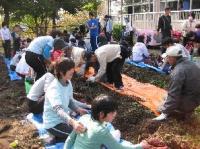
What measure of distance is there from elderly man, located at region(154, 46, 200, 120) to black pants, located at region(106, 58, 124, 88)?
115 inches

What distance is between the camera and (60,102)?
15.8ft

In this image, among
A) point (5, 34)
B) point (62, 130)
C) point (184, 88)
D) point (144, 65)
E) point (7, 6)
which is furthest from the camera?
point (7, 6)

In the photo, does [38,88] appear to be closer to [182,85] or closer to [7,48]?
[182,85]

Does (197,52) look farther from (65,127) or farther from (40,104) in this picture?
(65,127)

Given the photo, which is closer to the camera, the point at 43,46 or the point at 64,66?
the point at 64,66

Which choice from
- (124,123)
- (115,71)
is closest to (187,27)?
(115,71)

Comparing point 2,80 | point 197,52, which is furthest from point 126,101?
point 197,52

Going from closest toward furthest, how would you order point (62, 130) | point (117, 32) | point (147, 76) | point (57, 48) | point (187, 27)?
point (62, 130) → point (57, 48) → point (147, 76) → point (187, 27) → point (117, 32)

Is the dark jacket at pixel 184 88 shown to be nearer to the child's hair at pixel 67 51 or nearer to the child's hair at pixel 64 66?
the child's hair at pixel 64 66

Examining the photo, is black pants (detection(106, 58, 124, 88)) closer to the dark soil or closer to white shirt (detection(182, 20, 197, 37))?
the dark soil

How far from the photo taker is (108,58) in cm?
895

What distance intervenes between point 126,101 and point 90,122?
453cm

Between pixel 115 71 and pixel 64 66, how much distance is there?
14.2ft

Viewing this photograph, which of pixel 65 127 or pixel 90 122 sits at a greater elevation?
pixel 90 122
